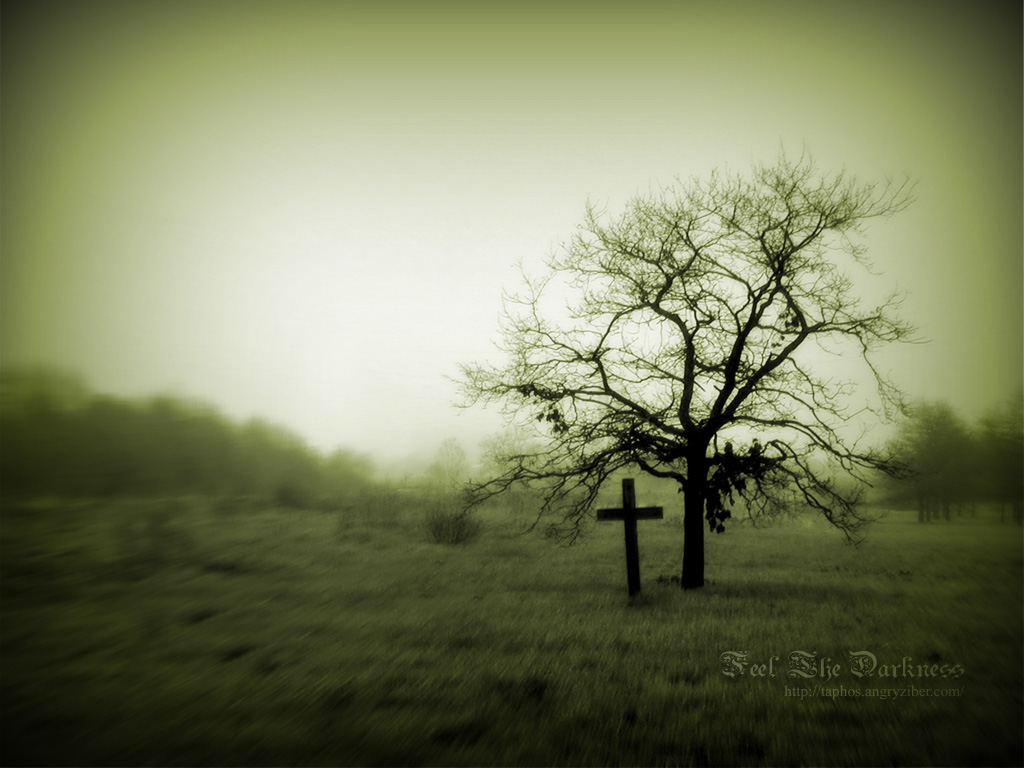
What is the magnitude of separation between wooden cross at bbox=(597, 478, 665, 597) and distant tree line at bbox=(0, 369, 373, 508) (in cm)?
1309

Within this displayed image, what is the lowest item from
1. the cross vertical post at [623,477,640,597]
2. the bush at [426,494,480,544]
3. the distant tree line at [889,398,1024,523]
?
the bush at [426,494,480,544]

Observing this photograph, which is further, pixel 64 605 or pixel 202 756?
pixel 64 605

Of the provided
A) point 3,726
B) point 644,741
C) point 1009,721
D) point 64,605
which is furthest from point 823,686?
point 64,605

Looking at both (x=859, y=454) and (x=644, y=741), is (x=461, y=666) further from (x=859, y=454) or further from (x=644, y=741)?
(x=859, y=454)

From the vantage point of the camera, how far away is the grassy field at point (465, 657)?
4691mm

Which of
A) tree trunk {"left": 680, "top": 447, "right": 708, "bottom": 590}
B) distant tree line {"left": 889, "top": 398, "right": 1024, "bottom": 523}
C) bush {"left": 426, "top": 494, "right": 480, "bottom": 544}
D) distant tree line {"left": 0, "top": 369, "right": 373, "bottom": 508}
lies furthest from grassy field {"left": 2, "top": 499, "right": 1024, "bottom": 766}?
distant tree line {"left": 889, "top": 398, "right": 1024, "bottom": 523}

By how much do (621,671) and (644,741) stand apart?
1.62 m

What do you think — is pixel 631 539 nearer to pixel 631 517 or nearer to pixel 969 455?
pixel 631 517

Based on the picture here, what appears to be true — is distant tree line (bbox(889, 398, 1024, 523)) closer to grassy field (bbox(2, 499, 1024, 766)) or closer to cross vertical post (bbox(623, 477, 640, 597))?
grassy field (bbox(2, 499, 1024, 766))

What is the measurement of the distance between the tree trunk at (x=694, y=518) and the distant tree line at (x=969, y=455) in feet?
63.3

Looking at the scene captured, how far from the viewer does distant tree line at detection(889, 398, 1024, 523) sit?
23312mm

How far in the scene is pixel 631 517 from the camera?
34.3ft

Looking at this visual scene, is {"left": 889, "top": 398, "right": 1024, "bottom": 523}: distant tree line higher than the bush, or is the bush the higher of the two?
{"left": 889, "top": 398, "right": 1024, "bottom": 523}: distant tree line

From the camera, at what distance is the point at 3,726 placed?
5062 mm
